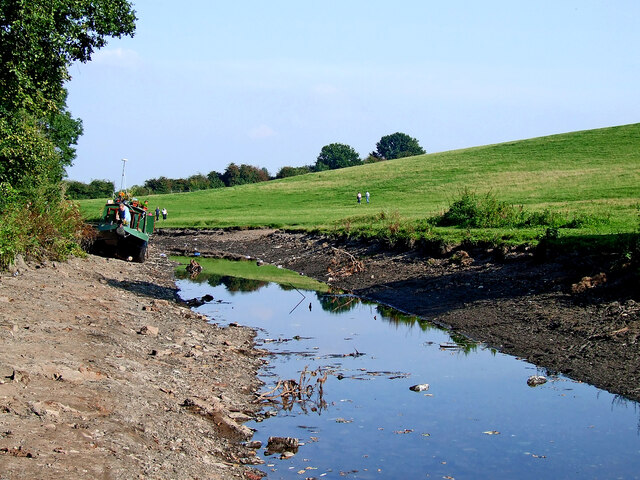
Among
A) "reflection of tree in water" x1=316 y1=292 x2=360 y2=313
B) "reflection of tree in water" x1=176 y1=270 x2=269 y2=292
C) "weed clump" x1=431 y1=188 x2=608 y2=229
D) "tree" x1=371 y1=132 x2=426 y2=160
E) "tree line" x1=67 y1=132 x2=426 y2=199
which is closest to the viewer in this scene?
"reflection of tree in water" x1=316 y1=292 x2=360 y2=313

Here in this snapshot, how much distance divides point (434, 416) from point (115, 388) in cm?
485

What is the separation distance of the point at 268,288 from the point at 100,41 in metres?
11.5

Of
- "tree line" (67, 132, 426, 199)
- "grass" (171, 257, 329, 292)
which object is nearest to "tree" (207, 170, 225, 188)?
"tree line" (67, 132, 426, 199)

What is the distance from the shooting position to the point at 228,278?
30797 millimetres

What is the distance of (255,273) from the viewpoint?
32094mm

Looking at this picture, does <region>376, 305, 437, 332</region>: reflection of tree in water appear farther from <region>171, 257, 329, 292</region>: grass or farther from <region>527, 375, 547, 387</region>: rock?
<region>527, 375, 547, 387</region>: rock

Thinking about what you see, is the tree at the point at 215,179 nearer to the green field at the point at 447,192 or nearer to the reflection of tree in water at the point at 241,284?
the green field at the point at 447,192

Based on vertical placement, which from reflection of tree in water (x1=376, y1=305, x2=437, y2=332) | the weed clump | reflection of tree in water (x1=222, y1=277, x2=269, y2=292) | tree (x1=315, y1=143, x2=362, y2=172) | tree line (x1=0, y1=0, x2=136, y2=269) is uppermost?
tree (x1=315, y1=143, x2=362, y2=172)

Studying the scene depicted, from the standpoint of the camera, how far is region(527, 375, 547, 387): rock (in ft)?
44.0

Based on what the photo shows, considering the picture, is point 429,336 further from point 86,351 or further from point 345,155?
point 345,155

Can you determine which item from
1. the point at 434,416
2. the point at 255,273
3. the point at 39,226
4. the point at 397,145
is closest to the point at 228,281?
the point at 255,273

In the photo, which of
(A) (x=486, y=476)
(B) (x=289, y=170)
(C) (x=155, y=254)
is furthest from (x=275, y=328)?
(B) (x=289, y=170)

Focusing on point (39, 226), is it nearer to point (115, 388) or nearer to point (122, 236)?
point (122, 236)

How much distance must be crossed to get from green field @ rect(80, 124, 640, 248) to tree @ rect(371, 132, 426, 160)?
3362 inches
